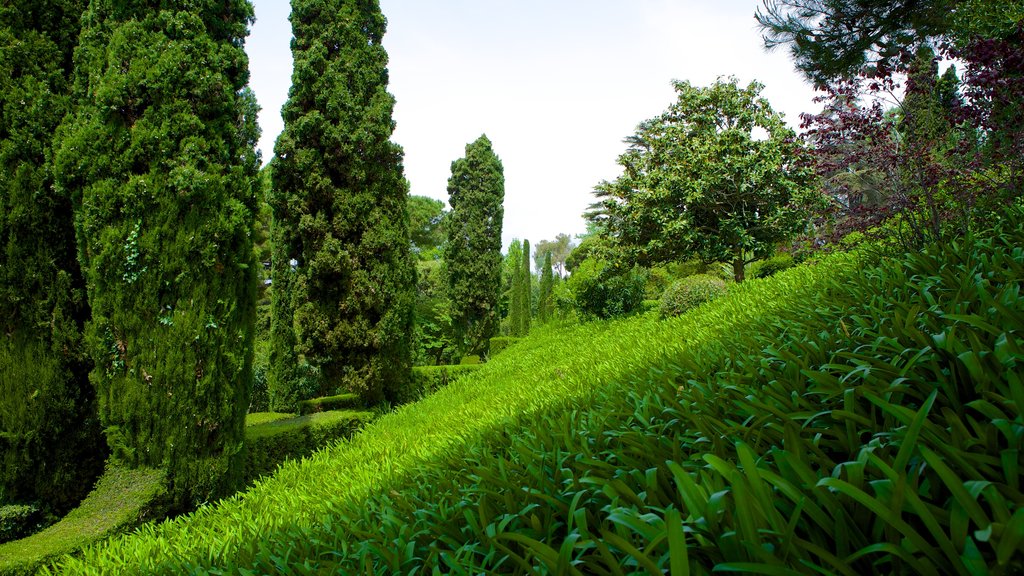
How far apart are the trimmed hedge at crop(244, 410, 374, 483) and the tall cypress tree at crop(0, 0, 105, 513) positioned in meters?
1.45

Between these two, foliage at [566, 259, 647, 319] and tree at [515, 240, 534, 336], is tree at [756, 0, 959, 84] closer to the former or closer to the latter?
foliage at [566, 259, 647, 319]

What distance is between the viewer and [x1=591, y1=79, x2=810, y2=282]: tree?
10.6 meters

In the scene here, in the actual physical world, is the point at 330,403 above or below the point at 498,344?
below

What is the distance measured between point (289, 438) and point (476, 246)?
39.8 feet

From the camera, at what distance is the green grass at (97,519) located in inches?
135

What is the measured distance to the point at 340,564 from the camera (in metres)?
1.92

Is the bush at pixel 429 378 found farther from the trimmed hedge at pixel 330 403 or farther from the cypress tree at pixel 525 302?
the cypress tree at pixel 525 302

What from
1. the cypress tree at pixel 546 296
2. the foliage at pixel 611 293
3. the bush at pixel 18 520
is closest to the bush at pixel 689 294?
the foliage at pixel 611 293

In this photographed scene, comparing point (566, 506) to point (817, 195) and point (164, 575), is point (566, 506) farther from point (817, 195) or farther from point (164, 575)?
point (817, 195)

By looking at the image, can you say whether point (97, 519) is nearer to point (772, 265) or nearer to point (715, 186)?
point (715, 186)

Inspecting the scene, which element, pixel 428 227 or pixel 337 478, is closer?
pixel 337 478

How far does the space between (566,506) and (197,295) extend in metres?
4.72

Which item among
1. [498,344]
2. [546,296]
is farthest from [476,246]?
[546,296]

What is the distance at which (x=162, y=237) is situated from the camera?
4.71m
